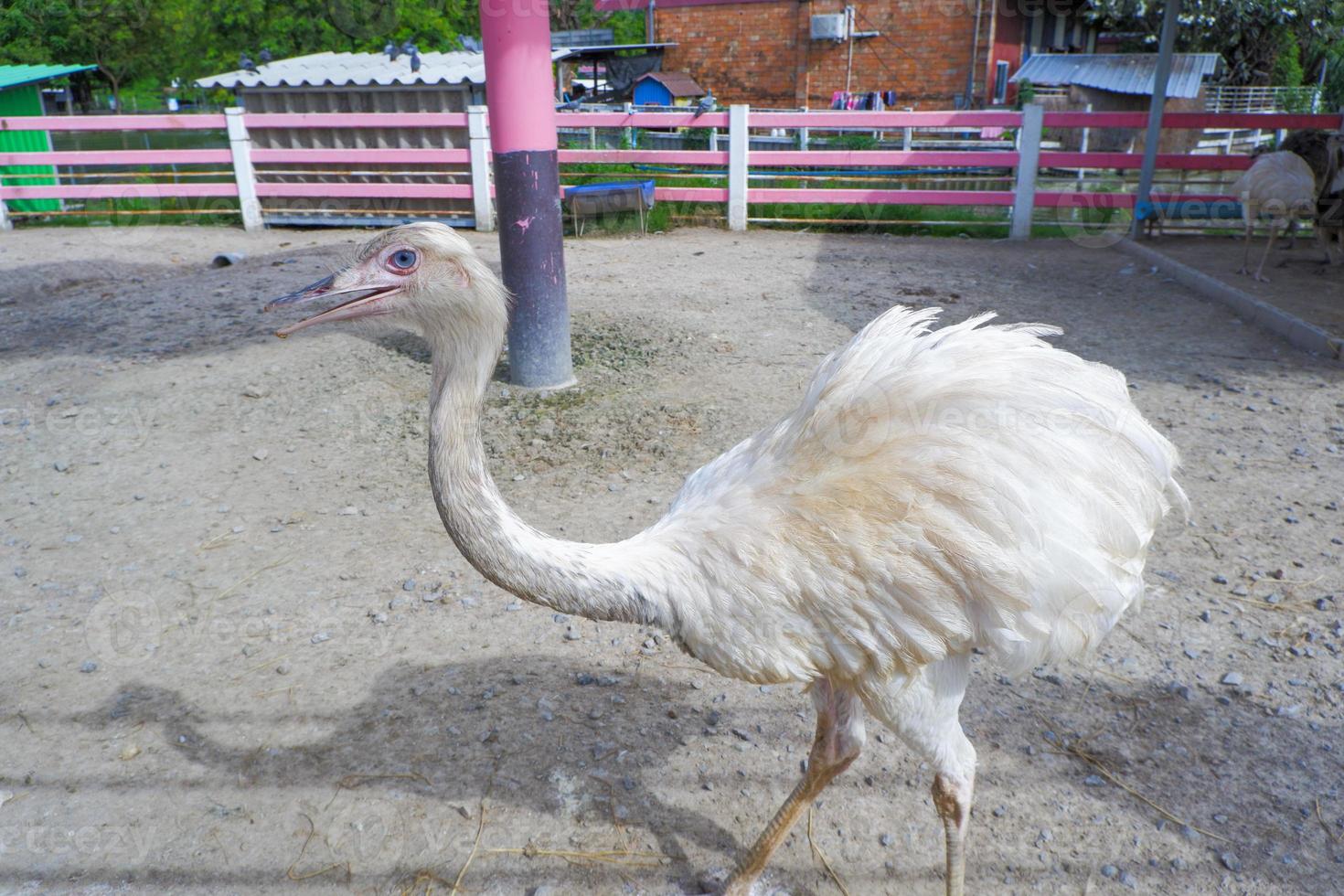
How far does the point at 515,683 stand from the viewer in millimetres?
3213

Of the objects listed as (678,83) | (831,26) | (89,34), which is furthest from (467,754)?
(89,34)

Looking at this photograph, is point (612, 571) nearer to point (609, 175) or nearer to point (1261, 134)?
point (609, 175)

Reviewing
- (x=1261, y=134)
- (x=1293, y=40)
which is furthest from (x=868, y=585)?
(x=1293, y=40)

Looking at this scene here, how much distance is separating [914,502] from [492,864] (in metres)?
1.48

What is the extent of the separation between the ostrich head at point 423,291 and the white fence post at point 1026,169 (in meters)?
9.70

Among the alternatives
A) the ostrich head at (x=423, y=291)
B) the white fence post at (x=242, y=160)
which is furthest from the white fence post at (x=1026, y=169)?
the ostrich head at (x=423, y=291)

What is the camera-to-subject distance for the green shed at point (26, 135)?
485 inches

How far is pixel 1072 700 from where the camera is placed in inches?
122

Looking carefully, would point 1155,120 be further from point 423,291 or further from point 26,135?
point 26,135

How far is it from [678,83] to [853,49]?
177 inches

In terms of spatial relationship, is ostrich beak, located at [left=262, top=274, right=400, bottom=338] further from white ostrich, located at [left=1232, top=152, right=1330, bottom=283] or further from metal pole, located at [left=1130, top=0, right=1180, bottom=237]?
metal pole, located at [left=1130, top=0, right=1180, bottom=237]

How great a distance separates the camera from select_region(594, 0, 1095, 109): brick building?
2355 cm

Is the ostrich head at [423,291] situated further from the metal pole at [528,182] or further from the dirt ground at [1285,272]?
the dirt ground at [1285,272]

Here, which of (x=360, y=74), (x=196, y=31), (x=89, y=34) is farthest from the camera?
(x=89, y=34)
